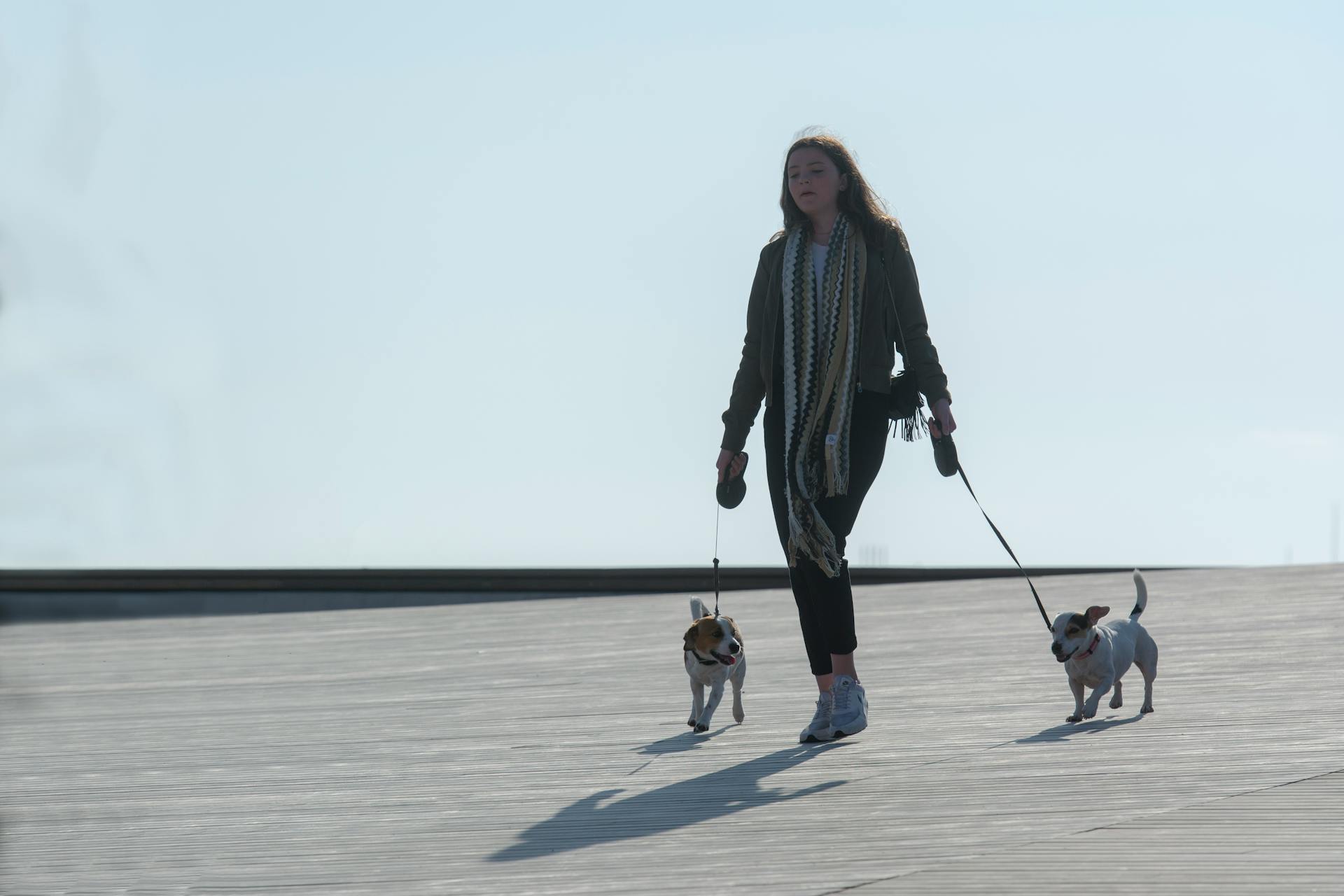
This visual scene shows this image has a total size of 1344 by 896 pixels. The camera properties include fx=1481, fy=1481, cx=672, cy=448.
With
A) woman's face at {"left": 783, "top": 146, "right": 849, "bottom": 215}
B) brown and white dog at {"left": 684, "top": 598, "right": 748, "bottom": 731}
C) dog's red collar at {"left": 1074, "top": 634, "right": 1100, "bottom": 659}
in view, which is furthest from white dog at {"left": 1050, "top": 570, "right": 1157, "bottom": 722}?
woman's face at {"left": 783, "top": 146, "right": 849, "bottom": 215}

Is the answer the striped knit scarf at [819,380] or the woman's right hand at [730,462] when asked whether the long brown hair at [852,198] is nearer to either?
the striped knit scarf at [819,380]

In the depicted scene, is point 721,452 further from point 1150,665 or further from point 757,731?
point 1150,665

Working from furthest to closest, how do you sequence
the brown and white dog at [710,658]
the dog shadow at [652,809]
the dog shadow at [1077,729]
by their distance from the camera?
the brown and white dog at [710,658]
the dog shadow at [1077,729]
the dog shadow at [652,809]

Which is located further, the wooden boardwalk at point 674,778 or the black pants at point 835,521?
the black pants at point 835,521

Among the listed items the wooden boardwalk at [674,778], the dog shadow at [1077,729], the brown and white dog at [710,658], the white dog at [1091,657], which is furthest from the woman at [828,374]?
the white dog at [1091,657]

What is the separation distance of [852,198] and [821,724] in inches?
57.4

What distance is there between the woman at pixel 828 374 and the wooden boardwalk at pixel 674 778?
35 cm

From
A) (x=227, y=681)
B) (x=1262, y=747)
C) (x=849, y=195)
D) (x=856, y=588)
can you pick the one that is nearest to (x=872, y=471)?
(x=849, y=195)

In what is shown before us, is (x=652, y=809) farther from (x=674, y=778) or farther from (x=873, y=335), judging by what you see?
(x=873, y=335)

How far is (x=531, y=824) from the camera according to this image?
2.85m

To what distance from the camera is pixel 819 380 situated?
13.2 feet

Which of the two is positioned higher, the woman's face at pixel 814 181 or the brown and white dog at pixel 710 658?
the woman's face at pixel 814 181

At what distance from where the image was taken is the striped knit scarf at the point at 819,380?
3.96 m

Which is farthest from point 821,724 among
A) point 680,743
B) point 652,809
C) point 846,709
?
point 652,809
